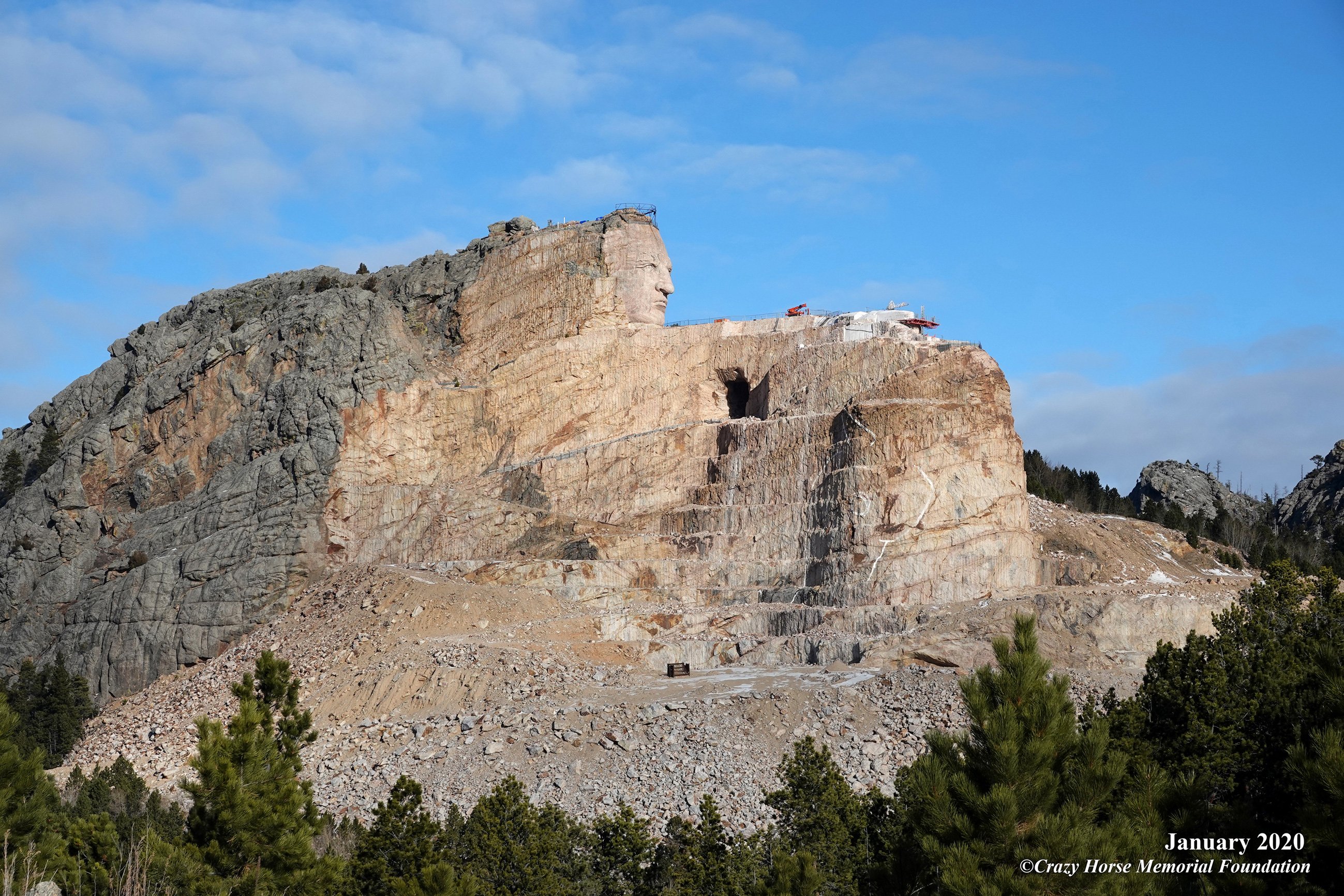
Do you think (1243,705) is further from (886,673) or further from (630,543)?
(630,543)

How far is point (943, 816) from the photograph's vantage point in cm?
1727

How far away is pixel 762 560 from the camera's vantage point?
62.9 meters

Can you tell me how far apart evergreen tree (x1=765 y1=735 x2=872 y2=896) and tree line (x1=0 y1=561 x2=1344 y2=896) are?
0.21 feet

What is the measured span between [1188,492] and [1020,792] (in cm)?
10304

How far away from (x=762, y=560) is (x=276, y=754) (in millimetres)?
40039

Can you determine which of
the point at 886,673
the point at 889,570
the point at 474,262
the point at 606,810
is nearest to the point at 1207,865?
the point at 606,810

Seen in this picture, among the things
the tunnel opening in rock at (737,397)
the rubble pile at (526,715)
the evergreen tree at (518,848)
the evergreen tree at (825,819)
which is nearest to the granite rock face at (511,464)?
the tunnel opening in rock at (737,397)

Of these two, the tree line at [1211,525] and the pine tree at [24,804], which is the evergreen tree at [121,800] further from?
the tree line at [1211,525]

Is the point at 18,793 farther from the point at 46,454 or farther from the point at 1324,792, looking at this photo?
the point at 46,454

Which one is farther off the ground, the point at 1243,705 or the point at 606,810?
the point at 1243,705

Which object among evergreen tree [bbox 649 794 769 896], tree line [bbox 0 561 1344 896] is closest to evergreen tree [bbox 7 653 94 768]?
tree line [bbox 0 561 1344 896]

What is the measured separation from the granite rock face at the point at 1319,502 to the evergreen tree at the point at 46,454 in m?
89.0

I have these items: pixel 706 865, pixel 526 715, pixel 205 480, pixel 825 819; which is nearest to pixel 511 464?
pixel 205 480

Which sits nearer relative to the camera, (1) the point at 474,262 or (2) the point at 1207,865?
(2) the point at 1207,865
